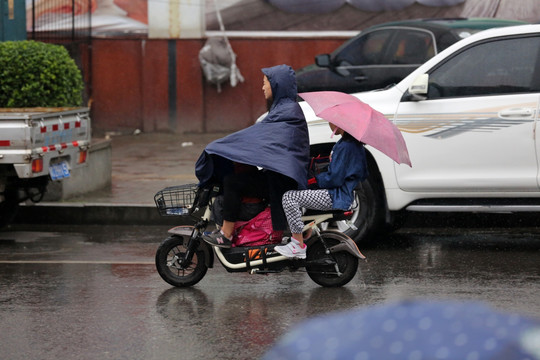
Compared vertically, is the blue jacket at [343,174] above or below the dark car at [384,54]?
below

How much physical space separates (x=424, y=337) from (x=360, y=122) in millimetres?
4958

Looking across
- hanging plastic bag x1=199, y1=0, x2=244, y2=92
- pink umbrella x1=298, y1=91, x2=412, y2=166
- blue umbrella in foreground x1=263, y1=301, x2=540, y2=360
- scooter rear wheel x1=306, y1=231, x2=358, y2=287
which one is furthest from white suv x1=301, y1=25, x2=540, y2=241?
hanging plastic bag x1=199, y1=0, x2=244, y2=92

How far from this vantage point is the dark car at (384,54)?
12.8 metres

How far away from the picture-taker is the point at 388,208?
8.78 m

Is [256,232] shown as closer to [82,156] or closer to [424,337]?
[82,156]

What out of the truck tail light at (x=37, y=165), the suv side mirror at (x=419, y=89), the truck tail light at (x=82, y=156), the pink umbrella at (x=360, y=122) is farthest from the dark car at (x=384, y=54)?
the pink umbrella at (x=360, y=122)

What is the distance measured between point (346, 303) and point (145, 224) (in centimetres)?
413

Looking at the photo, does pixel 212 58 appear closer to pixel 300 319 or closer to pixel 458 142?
pixel 458 142

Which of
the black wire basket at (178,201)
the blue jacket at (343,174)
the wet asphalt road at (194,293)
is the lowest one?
the wet asphalt road at (194,293)

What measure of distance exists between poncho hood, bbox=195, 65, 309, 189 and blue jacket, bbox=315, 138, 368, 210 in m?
0.17

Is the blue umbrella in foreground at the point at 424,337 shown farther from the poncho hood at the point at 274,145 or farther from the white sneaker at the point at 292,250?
the white sneaker at the point at 292,250

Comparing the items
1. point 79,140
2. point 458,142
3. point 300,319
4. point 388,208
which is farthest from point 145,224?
point 300,319

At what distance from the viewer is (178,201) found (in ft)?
23.6

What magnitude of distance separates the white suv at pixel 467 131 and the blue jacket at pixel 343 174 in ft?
5.34
